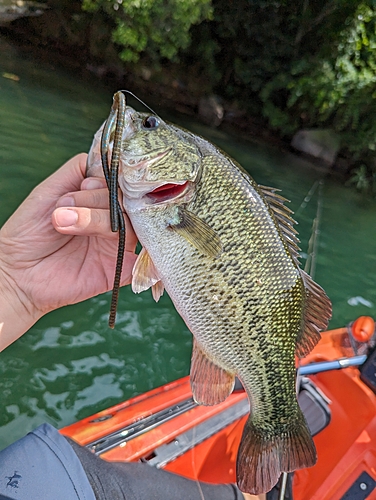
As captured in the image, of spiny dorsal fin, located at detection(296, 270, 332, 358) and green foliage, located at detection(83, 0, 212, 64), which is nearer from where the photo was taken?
spiny dorsal fin, located at detection(296, 270, 332, 358)

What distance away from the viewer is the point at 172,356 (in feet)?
12.2

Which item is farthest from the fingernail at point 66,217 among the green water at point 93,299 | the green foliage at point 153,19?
the green foliage at point 153,19

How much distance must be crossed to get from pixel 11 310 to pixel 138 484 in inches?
34.4

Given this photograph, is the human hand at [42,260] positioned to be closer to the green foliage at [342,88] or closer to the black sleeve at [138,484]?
the black sleeve at [138,484]

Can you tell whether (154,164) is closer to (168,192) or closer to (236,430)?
(168,192)

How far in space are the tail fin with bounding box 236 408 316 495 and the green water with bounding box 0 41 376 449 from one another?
185 centimetres

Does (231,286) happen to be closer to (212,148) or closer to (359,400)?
(212,148)

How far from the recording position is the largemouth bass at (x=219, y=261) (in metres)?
1.40

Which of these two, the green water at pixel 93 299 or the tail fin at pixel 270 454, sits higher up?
the tail fin at pixel 270 454

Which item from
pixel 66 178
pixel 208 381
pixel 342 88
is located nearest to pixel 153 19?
pixel 342 88

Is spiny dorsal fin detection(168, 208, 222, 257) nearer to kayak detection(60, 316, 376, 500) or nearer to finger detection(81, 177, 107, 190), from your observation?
finger detection(81, 177, 107, 190)

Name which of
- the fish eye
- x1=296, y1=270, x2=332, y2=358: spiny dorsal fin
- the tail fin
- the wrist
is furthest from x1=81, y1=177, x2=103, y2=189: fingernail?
the tail fin

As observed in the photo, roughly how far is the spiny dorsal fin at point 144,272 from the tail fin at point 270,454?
28.8 inches

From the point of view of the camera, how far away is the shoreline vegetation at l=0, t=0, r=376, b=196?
11.3m
